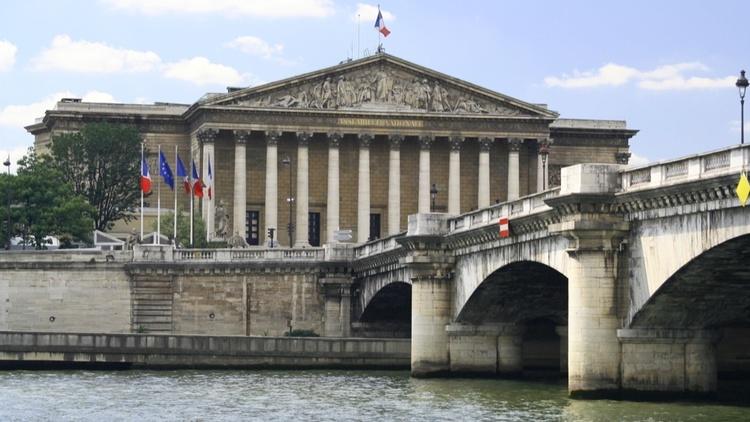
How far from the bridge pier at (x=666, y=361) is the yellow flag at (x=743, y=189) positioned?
10.6 m

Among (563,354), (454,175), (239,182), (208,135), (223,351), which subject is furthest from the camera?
(454,175)

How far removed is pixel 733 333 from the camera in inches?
3361

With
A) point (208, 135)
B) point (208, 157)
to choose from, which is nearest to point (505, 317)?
point (208, 157)

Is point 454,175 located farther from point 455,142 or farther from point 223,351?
point 223,351

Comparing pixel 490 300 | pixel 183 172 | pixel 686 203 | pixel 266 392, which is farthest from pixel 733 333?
pixel 183 172

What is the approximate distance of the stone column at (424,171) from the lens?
150m

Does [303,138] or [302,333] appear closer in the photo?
[302,333]

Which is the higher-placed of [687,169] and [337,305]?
[687,169]

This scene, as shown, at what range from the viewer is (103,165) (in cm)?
14600

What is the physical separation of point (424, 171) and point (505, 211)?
76.6 m

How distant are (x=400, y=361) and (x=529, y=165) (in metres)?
66.7

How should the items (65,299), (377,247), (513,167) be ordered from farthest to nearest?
(513,167), (65,299), (377,247)

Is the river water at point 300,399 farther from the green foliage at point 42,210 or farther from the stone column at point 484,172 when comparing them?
the stone column at point 484,172

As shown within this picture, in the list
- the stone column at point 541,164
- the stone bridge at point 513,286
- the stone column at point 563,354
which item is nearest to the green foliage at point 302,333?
the stone bridge at point 513,286
